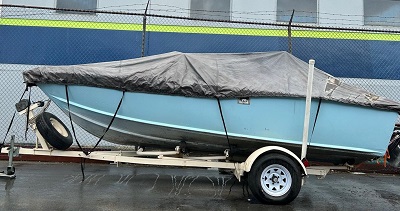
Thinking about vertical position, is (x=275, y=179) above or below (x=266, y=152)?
below

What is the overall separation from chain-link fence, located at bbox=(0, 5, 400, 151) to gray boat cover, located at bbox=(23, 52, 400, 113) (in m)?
3.45

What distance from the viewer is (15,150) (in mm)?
6152

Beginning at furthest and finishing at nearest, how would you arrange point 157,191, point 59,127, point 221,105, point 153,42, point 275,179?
point 153,42 → point 157,191 → point 59,127 → point 221,105 → point 275,179

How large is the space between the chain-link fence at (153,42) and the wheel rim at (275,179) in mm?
4526

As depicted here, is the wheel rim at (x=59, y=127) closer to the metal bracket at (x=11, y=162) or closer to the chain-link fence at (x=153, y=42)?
the metal bracket at (x=11, y=162)

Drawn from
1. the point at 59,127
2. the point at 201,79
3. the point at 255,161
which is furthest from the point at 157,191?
the point at 201,79

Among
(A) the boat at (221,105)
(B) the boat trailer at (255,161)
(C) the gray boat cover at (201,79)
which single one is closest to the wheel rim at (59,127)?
(B) the boat trailer at (255,161)

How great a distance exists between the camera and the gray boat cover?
554cm

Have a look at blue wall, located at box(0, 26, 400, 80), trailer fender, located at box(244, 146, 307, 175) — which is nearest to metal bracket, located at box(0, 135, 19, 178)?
blue wall, located at box(0, 26, 400, 80)

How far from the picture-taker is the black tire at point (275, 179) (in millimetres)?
5418

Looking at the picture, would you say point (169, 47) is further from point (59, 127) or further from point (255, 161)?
point (255, 161)

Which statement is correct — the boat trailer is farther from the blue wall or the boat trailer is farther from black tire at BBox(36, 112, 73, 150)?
the blue wall

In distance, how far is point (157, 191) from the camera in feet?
20.2

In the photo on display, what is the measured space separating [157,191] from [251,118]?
201 cm
